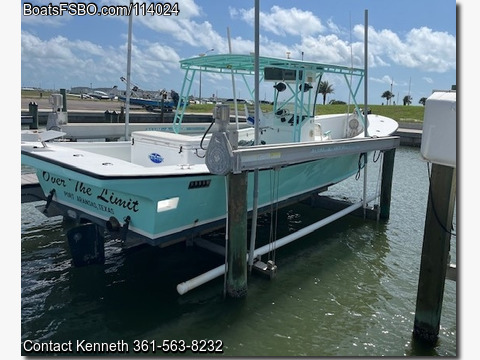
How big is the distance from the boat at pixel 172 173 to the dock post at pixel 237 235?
349 millimetres

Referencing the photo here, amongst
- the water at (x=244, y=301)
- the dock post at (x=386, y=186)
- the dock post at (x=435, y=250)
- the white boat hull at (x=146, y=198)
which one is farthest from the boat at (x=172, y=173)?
the dock post at (x=435, y=250)

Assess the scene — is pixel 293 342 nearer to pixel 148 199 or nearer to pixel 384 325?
pixel 384 325

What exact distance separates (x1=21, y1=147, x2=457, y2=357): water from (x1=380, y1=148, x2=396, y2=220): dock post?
159cm

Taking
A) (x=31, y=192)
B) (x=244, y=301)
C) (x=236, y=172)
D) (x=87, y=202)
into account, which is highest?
(x=236, y=172)

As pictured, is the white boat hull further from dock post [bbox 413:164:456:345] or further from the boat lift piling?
dock post [bbox 413:164:456:345]

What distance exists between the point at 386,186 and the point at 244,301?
5763 mm

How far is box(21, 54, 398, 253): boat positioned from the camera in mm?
5645

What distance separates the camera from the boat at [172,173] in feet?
A: 18.5

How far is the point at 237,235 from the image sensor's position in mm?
5758

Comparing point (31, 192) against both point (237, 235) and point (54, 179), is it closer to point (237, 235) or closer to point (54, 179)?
point (54, 179)

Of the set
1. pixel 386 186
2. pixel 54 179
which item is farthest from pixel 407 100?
pixel 54 179

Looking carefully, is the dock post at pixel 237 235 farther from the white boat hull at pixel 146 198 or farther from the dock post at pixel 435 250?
the dock post at pixel 435 250

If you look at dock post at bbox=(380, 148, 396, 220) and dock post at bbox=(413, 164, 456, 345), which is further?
dock post at bbox=(380, 148, 396, 220)

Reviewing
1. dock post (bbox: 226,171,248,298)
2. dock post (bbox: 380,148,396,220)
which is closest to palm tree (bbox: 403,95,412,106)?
dock post (bbox: 380,148,396,220)
